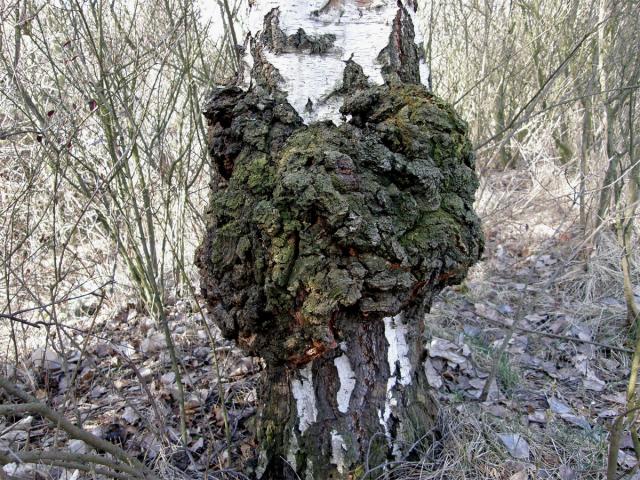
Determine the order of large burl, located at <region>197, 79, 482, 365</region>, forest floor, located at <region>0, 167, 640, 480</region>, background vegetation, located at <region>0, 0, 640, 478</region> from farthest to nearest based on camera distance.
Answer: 1. background vegetation, located at <region>0, 0, 640, 478</region>
2. forest floor, located at <region>0, 167, 640, 480</region>
3. large burl, located at <region>197, 79, 482, 365</region>

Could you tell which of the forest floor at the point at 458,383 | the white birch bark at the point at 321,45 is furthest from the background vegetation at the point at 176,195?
the white birch bark at the point at 321,45

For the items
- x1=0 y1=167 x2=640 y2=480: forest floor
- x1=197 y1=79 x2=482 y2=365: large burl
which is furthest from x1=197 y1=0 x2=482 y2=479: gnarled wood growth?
x1=0 y1=167 x2=640 y2=480: forest floor

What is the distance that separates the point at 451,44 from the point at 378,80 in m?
4.41

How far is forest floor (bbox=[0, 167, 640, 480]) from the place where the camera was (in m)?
2.01

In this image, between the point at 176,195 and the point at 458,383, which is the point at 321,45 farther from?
the point at 176,195

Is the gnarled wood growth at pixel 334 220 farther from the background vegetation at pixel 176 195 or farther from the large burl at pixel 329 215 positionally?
the background vegetation at pixel 176 195

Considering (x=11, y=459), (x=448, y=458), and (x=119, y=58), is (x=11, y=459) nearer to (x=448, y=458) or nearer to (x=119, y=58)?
(x=448, y=458)

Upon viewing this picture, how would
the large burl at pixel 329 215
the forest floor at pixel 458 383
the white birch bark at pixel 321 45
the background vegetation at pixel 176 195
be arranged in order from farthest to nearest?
the background vegetation at pixel 176 195 < the forest floor at pixel 458 383 < the white birch bark at pixel 321 45 < the large burl at pixel 329 215

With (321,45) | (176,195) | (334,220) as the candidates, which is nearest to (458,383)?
(334,220)

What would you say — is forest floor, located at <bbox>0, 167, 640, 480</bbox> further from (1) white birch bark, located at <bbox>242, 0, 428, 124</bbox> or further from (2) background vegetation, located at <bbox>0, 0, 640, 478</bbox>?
(1) white birch bark, located at <bbox>242, 0, 428, 124</bbox>

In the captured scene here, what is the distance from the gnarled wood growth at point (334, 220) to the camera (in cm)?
155

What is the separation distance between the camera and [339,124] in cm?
173

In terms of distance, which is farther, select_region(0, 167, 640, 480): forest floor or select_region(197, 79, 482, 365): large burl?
select_region(0, 167, 640, 480): forest floor

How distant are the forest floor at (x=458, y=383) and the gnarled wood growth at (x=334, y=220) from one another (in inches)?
11.0
